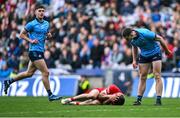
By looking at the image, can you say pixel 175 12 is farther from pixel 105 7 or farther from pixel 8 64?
pixel 8 64

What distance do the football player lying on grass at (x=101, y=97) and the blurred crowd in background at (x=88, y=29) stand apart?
11178mm

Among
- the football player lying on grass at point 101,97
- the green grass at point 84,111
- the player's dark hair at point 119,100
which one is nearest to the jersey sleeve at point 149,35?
the football player lying on grass at point 101,97

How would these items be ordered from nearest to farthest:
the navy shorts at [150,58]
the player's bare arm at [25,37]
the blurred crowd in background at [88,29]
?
the navy shorts at [150,58] < the player's bare arm at [25,37] < the blurred crowd in background at [88,29]

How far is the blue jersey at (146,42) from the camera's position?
752 inches

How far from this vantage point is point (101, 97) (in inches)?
752

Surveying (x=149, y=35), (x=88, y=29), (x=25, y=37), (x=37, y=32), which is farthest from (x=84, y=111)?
(x=88, y=29)

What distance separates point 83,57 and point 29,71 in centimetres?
1123

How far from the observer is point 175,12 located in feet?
109

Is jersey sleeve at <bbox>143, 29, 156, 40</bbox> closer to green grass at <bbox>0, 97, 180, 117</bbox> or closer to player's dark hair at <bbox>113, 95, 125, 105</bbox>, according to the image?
player's dark hair at <bbox>113, 95, 125, 105</bbox>

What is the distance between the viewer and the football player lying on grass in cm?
1878

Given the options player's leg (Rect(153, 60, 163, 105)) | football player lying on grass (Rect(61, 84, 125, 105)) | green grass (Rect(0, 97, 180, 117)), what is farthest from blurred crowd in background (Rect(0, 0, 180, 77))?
green grass (Rect(0, 97, 180, 117))

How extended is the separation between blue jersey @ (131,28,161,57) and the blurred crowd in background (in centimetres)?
1061

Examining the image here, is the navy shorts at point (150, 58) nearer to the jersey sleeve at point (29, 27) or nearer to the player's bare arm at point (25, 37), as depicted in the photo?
the player's bare arm at point (25, 37)

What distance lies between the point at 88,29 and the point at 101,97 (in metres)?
14.9
